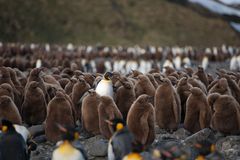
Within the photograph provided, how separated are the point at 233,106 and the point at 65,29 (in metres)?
37.3

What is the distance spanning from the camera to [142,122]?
6496 mm

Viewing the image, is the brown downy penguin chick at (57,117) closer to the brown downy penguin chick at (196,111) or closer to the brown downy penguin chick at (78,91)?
the brown downy penguin chick at (78,91)

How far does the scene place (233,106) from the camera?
697 centimetres

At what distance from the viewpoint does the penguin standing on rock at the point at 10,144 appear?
549cm

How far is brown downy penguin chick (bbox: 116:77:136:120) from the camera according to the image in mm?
7633

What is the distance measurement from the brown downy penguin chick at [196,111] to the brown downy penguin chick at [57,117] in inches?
69.9

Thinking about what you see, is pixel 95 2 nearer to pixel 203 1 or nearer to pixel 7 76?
pixel 203 1

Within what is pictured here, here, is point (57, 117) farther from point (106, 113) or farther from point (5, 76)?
point (5, 76)

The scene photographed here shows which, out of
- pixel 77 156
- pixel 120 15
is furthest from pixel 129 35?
pixel 77 156

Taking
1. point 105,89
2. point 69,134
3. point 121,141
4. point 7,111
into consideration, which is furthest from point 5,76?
point 69,134

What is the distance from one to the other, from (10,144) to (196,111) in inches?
118

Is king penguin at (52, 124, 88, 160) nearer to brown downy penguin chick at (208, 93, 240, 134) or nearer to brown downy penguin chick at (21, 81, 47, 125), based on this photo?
brown downy penguin chick at (208, 93, 240, 134)

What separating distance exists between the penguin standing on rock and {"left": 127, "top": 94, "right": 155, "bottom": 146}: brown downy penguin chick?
166cm

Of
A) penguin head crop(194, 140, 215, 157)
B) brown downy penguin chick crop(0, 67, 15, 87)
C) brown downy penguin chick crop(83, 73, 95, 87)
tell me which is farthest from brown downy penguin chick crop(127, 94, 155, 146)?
brown downy penguin chick crop(0, 67, 15, 87)
